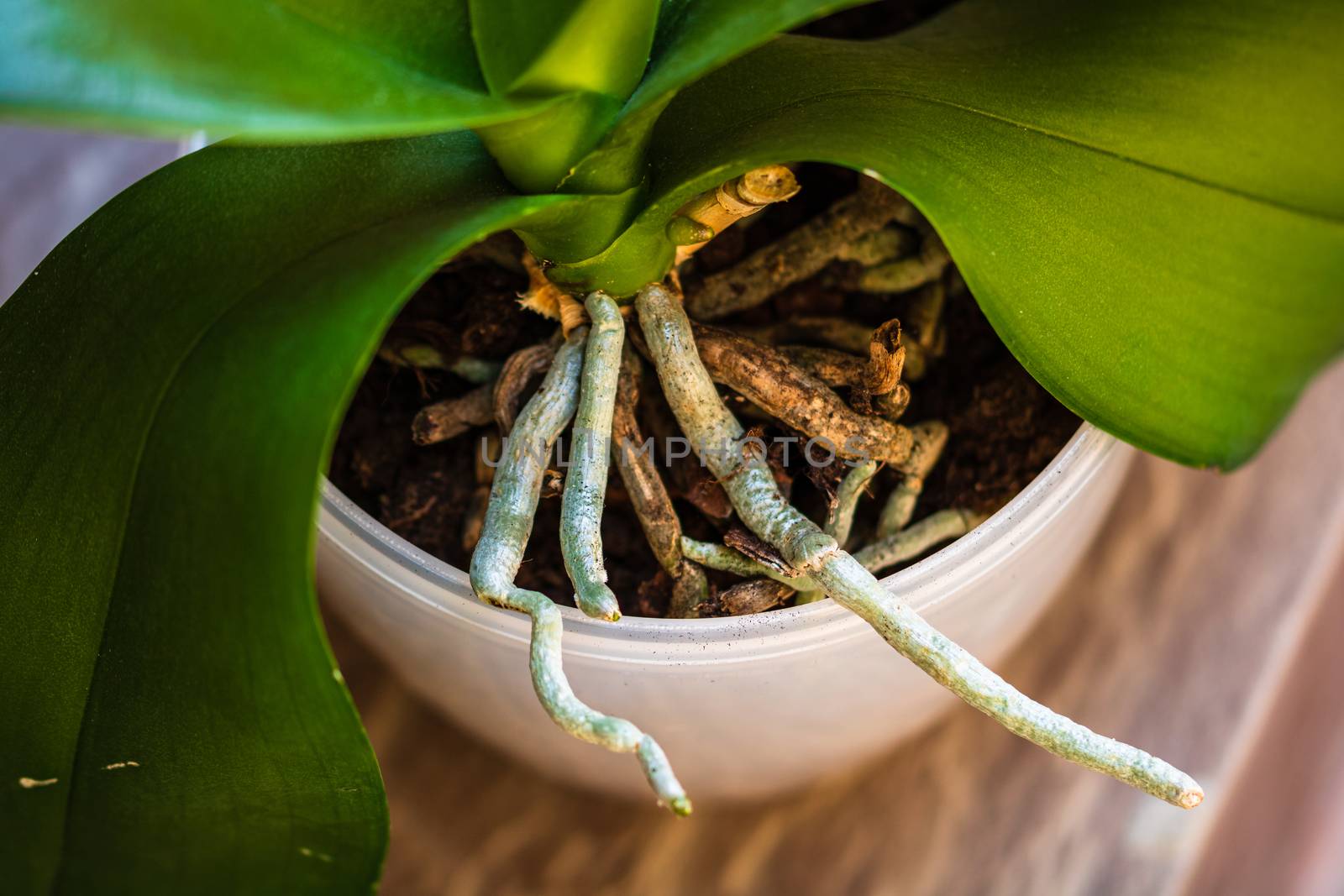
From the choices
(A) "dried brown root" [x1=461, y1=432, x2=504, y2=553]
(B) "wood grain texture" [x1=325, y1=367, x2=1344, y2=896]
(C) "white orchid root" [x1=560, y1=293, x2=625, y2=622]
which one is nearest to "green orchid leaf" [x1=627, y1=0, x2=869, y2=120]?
(C) "white orchid root" [x1=560, y1=293, x2=625, y2=622]

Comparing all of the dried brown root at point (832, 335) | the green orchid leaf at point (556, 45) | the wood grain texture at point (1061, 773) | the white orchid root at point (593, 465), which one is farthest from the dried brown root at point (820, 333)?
the wood grain texture at point (1061, 773)

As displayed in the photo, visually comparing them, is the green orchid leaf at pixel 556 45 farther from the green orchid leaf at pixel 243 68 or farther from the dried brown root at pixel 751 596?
the dried brown root at pixel 751 596

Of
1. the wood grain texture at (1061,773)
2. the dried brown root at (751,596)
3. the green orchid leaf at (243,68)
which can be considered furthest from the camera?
the wood grain texture at (1061,773)

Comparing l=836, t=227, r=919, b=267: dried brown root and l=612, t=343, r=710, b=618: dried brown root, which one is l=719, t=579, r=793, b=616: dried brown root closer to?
l=612, t=343, r=710, b=618: dried brown root

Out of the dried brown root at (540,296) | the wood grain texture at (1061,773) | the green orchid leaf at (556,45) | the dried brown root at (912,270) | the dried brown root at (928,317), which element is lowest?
the wood grain texture at (1061,773)

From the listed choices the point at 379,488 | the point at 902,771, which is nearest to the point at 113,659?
the point at 379,488

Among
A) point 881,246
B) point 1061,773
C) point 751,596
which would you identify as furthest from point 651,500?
point 1061,773

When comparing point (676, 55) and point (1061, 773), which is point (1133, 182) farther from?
point (1061, 773)
